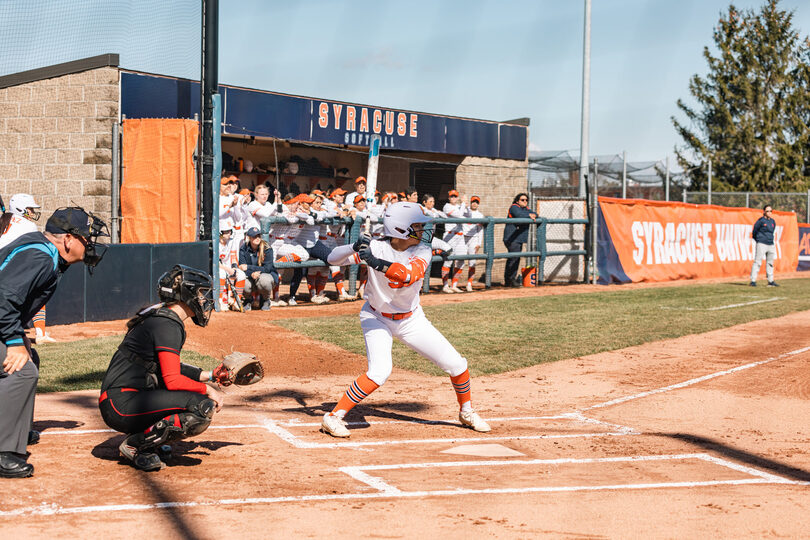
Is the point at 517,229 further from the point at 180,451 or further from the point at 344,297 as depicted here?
the point at 180,451

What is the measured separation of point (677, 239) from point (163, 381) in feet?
65.5

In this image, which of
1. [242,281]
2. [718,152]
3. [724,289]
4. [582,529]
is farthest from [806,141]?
[582,529]

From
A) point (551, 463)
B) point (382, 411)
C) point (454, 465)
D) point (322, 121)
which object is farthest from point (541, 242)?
point (454, 465)

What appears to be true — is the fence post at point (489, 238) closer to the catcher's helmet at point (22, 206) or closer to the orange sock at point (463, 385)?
the catcher's helmet at point (22, 206)

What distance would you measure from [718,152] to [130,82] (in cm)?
3193

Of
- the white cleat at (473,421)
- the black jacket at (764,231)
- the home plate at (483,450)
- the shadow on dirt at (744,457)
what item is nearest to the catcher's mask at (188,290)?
the home plate at (483,450)

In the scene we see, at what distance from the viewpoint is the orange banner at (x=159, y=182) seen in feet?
45.9

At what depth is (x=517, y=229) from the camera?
19.9m

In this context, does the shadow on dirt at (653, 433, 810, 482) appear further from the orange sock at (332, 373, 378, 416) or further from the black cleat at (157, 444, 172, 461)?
the black cleat at (157, 444, 172, 461)

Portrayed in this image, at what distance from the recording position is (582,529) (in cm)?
460

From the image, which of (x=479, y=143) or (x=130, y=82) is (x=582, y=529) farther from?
(x=479, y=143)

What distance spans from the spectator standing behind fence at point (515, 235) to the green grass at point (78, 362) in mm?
10803

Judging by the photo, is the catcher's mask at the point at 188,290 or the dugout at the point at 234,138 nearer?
the catcher's mask at the point at 188,290

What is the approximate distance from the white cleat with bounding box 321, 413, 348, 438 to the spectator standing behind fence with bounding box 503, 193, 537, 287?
44.3 ft
